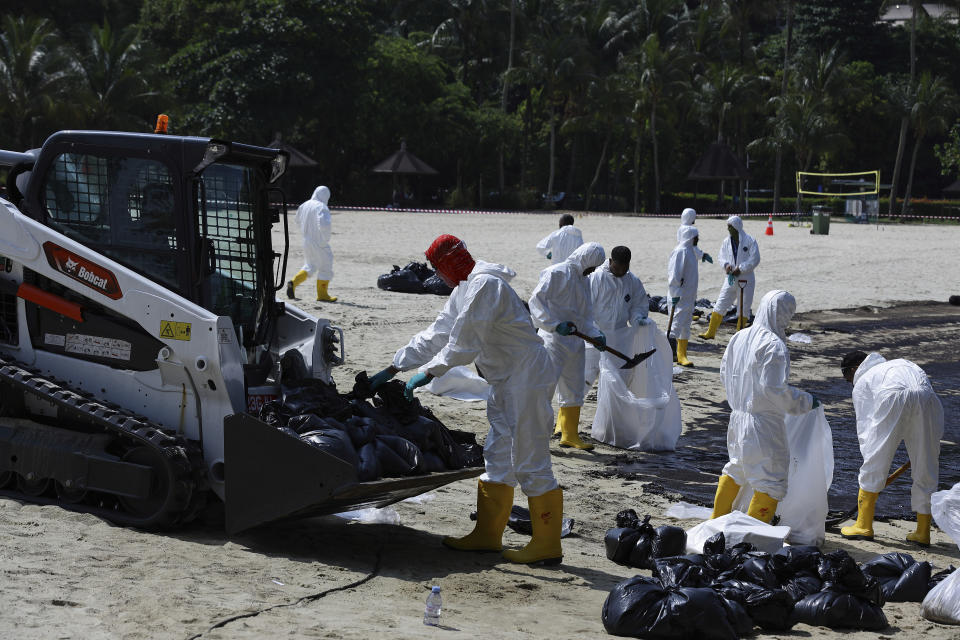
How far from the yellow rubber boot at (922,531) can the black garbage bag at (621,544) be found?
2108mm

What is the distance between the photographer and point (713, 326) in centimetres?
1625

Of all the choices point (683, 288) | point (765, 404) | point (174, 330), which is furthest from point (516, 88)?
point (174, 330)

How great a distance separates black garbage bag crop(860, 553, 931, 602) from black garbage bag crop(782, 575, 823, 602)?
499mm

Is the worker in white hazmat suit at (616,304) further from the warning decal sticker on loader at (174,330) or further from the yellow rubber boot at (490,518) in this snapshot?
the warning decal sticker on loader at (174,330)

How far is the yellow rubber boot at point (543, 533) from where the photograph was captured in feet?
22.0

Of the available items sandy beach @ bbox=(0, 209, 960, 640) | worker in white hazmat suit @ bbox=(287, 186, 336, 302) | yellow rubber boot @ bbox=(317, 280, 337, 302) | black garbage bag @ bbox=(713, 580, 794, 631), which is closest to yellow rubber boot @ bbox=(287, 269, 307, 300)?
worker in white hazmat suit @ bbox=(287, 186, 336, 302)

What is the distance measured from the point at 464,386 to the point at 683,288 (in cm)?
409

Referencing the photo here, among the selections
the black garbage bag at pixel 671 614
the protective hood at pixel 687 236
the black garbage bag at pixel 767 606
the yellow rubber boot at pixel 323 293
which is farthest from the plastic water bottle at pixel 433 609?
the yellow rubber boot at pixel 323 293

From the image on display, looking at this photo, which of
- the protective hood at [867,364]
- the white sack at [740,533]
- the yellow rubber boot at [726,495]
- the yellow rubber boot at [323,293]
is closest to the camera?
the white sack at [740,533]

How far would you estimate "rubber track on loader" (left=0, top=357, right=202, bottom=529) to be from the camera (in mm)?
6355

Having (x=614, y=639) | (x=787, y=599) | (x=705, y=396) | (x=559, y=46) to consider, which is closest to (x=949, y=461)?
(x=705, y=396)

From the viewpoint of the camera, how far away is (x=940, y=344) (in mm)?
17250

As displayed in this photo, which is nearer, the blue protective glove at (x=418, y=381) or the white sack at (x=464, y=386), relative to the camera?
the blue protective glove at (x=418, y=381)

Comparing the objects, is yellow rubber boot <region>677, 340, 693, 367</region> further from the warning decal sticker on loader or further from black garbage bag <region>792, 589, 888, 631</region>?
the warning decal sticker on loader
